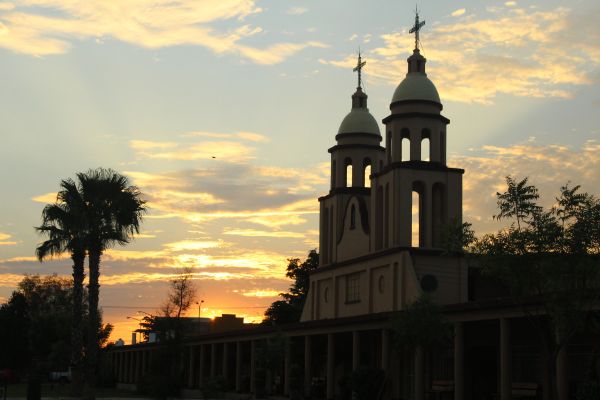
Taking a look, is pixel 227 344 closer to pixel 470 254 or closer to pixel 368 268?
pixel 368 268

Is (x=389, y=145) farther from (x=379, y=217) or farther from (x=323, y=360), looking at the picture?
(x=323, y=360)

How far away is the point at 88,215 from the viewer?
2186 inches

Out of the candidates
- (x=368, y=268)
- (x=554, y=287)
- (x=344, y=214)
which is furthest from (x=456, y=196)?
(x=554, y=287)

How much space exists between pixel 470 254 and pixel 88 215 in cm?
2809

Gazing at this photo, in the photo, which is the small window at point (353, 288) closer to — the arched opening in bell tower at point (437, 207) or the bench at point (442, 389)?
the arched opening in bell tower at point (437, 207)

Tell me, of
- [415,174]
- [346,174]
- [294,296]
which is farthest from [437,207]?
[294,296]

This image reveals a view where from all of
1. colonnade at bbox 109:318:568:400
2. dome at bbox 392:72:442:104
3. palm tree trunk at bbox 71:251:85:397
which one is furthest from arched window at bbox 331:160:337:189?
palm tree trunk at bbox 71:251:85:397

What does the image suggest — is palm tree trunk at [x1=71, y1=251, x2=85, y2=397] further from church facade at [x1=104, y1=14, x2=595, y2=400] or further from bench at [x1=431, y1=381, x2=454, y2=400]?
bench at [x1=431, y1=381, x2=454, y2=400]

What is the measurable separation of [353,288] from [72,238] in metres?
19.5

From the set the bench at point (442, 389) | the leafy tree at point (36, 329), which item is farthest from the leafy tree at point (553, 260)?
the leafy tree at point (36, 329)

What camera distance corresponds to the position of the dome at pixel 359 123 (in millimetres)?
71125

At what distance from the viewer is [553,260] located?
31750 millimetres

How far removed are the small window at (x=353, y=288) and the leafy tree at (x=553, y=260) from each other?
3008 centimetres

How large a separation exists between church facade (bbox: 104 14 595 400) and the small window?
7 centimetres
